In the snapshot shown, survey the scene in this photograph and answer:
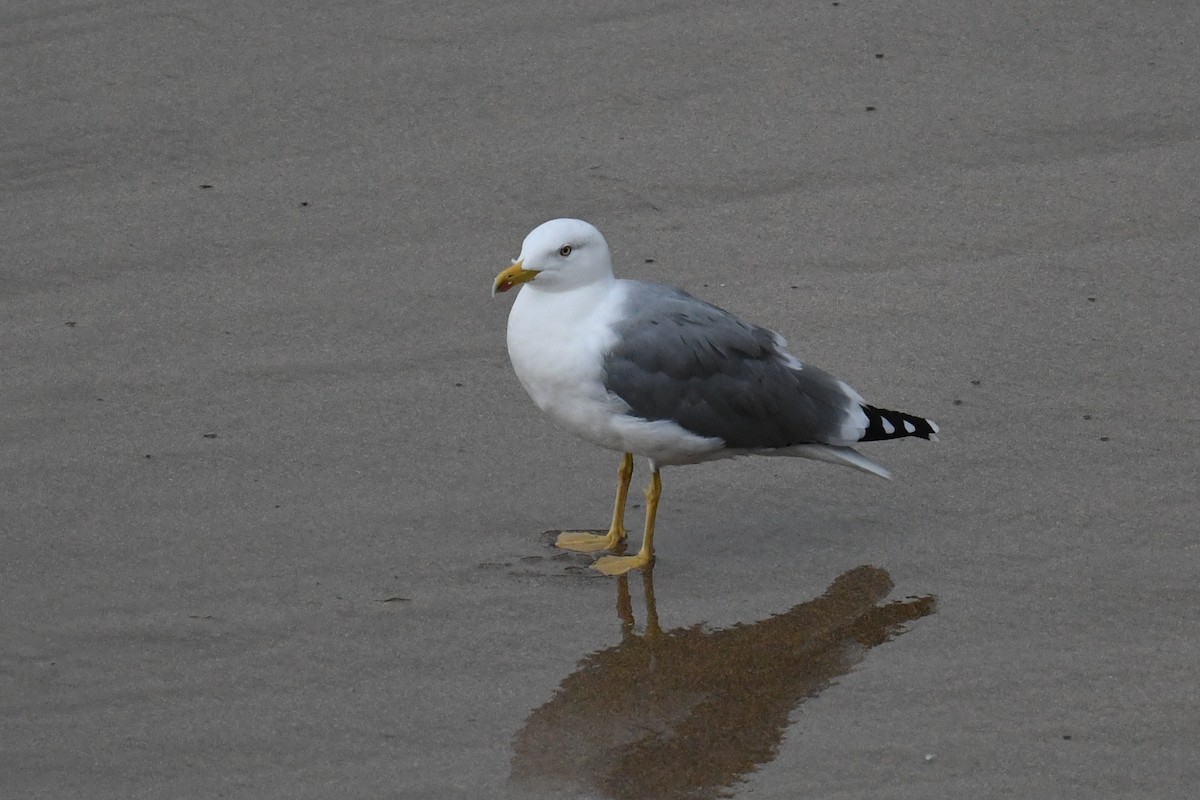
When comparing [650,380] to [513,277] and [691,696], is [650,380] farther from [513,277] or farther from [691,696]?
[691,696]

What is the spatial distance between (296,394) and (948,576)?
2171 millimetres

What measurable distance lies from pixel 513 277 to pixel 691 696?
53.1 inches

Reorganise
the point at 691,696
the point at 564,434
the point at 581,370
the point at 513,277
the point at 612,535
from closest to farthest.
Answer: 1. the point at 691,696
2. the point at 581,370
3. the point at 513,277
4. the point at 612,535
5. the point at 564,434

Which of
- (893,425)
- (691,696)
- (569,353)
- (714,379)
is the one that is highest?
(569,353)

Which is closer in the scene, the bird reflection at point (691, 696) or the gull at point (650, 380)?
the bird reflection at point (691, 696)

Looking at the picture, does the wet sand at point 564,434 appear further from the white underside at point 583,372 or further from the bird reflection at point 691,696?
the white underside at point 583,372

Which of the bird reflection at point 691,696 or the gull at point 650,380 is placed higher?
the gull at point 650,380

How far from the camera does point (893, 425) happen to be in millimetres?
5188

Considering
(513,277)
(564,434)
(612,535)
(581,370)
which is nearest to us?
(581,370)

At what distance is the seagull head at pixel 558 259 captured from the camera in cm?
502

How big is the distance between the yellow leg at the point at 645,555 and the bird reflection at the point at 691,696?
51 millimetres

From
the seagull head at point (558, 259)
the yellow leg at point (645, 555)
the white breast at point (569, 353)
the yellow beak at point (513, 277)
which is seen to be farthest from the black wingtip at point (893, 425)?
the yellow beak at point (513, 277)

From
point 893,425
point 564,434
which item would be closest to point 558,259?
point 564,434

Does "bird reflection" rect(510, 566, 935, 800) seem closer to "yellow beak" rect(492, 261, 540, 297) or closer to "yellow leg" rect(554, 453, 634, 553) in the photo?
"yellow leg" rect(554, 453, 634, 553)
